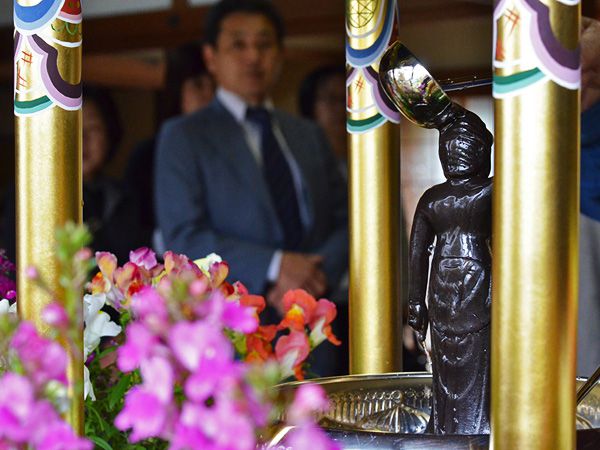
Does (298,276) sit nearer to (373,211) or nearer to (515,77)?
(373,211)

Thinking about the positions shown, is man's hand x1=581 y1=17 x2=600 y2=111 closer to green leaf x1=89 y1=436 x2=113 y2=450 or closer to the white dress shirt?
green leaf x1=89 y1=436 x2=113 y2=450

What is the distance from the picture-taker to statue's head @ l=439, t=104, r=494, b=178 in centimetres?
51

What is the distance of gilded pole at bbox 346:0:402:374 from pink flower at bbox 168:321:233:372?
1.36 ft

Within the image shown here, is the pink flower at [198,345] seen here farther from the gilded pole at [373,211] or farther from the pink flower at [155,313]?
the gilded pole at [373,211]

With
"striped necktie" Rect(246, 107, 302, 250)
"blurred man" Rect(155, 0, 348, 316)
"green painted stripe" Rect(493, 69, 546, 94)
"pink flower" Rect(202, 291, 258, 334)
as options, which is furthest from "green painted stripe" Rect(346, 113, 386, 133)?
"striped necktie" Rect(246, 107, 302, 250)

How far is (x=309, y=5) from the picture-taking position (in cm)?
352

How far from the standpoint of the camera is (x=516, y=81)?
395mm

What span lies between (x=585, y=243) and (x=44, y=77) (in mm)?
925

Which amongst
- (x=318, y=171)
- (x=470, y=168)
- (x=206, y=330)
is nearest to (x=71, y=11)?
(x=470, y=168)

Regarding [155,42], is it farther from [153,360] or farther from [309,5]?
[153,360]

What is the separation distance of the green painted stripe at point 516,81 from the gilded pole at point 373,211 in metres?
0.26

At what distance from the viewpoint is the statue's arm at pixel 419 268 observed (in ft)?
1.73

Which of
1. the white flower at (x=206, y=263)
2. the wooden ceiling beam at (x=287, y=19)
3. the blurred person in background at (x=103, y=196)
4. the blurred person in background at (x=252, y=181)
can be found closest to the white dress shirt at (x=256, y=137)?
the blurred person in background at (x=252, y=181)

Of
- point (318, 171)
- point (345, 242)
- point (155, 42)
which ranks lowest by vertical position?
point (345, 242)
